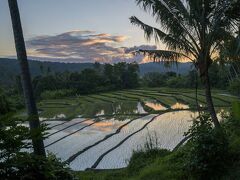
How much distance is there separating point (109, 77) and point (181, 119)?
39.8 metres

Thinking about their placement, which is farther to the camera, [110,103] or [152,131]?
[110,103]

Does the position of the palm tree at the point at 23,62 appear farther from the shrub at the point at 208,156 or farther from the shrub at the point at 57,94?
the shrub at the point at 57,94

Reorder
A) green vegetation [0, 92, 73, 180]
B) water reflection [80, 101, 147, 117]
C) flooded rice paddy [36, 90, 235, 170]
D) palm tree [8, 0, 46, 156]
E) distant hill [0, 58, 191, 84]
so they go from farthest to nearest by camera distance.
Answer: distant hill [0, 58, 191, 84] → water reflection [80, 101, 147, 117] → flooded rice paddy [36, 90, 235, 170] → palm tree [8, 0, 46, 156] → green vegetation [0, 92, 73, 180]

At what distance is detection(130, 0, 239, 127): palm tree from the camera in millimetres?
10125

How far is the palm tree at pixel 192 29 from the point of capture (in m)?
10.1

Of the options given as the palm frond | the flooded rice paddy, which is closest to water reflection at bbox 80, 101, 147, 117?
the flooded rice paddy

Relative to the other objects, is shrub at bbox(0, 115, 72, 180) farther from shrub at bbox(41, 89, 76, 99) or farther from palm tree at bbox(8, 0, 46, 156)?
shrub at bbox(41, 89, 76, 99)

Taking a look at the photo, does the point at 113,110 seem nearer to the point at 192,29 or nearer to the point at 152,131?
the point at 152,131

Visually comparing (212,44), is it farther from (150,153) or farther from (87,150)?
(87,150)

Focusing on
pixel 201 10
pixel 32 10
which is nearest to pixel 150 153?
pixel 201 10

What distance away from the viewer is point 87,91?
56.5 meters

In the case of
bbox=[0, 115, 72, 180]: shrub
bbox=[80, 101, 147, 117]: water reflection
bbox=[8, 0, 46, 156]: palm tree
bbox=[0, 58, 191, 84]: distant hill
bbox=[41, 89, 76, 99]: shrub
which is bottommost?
bbox=[80, 101, 147, 117]: water reflection

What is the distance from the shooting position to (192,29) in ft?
35.0

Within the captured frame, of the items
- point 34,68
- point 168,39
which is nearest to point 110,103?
point 168,39
